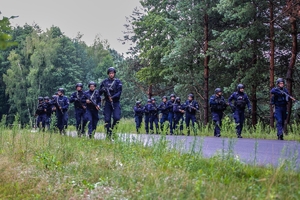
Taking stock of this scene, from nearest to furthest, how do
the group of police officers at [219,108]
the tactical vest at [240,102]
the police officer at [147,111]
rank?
1. the group of police officers at [219,108]
2. the tactical vest at [240,102]
3. the police officer at [147,111]

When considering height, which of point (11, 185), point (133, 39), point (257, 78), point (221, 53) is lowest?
point (11, 185)

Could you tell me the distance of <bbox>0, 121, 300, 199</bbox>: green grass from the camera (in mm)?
4633

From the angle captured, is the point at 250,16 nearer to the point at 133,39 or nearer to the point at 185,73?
the point at 185,73

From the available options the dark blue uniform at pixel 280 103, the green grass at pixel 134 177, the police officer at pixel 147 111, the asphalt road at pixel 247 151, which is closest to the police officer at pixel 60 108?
the police officer at pixel 147 111

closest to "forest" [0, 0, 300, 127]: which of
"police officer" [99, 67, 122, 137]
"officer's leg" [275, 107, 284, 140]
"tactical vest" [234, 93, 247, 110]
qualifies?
"tactical vest" [234, 93, 247, 110]

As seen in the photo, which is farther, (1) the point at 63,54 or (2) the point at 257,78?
(1) the point at 63,54

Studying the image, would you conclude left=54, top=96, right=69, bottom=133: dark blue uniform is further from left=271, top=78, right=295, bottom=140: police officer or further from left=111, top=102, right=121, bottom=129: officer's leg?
left=271, top=78, right=295, bottom=140: police officer

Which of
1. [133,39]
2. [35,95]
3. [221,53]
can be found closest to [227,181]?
[221,53]

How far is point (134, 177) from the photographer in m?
5.45

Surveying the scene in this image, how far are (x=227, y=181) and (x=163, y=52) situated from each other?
81.8ft

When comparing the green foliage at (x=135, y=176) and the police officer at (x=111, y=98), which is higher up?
the police officer at (x=111, y=98)

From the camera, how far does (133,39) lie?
137ft

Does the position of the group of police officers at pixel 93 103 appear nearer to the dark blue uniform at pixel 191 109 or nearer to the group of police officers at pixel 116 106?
the group of police officers at pixel 116 106

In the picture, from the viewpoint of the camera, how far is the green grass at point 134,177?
463 centimetres
